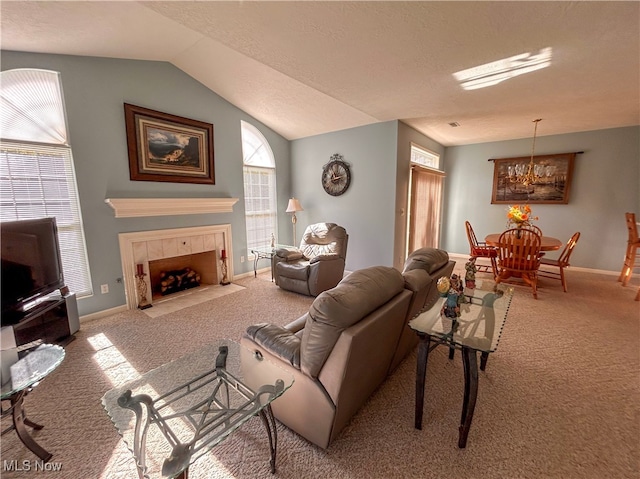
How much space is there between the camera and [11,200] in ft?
8.34

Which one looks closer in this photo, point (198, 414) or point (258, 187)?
point (198, 414)

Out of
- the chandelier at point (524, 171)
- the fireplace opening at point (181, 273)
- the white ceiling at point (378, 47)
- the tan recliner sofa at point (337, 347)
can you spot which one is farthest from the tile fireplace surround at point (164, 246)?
the chandelier at point (524, 171)

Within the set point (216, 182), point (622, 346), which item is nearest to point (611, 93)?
point (622, 346)

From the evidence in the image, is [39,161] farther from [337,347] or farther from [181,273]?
[337,347]

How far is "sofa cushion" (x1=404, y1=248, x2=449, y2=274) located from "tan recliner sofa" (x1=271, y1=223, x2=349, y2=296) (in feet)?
5.07

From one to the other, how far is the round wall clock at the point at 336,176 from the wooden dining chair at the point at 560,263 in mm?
3146

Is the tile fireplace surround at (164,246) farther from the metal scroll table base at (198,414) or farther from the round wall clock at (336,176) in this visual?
the metal scroll table base at (198,414)

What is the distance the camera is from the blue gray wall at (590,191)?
4.41 meters

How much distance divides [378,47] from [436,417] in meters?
2.74

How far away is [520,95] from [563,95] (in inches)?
19.0

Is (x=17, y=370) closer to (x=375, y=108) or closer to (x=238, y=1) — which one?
(x=238, y=1)

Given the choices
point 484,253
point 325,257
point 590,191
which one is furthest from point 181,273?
point 590,191

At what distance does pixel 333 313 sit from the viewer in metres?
1.24

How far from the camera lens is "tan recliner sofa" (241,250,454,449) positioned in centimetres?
126
